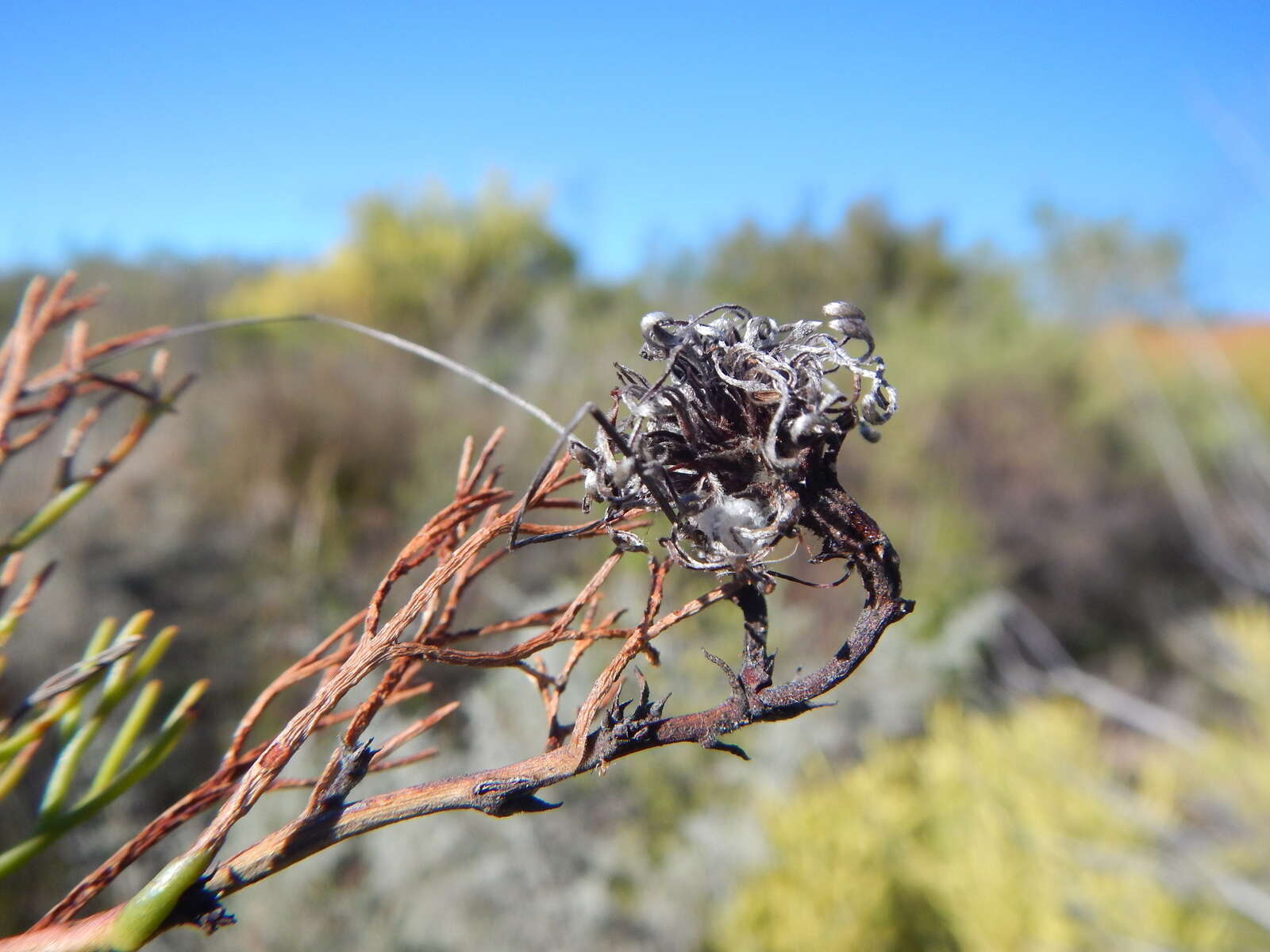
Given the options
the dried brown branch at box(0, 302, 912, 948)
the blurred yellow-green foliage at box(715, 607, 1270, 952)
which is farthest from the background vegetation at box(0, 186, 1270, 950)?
the dried brown branch at box(0, 302, 912, 948)

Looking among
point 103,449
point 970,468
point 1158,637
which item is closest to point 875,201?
point 970,468

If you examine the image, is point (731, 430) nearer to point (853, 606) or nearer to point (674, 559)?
point (674, 559)

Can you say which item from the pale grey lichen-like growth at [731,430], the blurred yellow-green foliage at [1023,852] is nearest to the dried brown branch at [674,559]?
the pale grey lichen-like growth at [731,430]

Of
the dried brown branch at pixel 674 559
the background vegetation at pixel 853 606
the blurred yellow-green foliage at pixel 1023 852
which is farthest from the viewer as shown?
the background vegetation at pixel 853 606

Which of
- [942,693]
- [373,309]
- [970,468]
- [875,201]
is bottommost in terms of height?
[942,693]

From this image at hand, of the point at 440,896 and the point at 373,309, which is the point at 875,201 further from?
the point at 440,896

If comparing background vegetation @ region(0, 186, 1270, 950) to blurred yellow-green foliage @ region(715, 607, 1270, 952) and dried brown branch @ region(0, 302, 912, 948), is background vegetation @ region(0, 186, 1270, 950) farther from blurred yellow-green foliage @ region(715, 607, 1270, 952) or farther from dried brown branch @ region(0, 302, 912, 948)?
dried brown branch @ region(0, 302, 912, 948)

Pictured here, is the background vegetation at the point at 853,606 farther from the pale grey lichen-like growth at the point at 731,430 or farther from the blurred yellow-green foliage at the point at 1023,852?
the pale grey lichen-like growth at the point at 731,430
